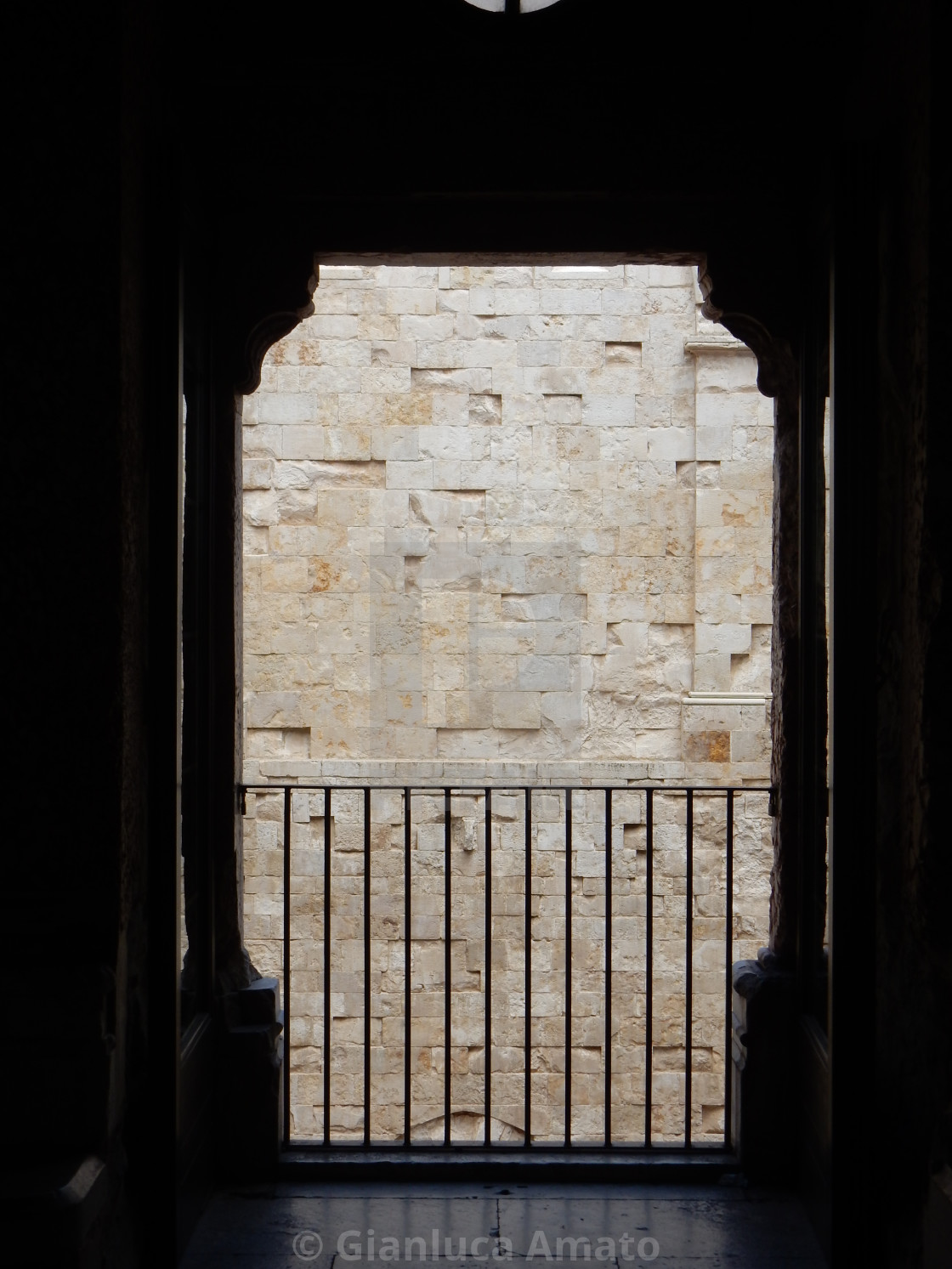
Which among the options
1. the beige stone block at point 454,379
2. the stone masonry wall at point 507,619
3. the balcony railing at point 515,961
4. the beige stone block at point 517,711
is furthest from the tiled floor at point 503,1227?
the beige stone block at point 454,379

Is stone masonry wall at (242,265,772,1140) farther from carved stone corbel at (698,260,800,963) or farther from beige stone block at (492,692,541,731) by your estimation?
carved stone corbel at (698,260,800,963)

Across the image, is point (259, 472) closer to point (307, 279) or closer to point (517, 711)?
point (517, 711)

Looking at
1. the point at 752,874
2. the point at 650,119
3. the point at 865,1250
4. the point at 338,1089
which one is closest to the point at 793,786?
the point at 865,1250

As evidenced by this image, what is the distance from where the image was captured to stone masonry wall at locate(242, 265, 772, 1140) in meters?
6.88

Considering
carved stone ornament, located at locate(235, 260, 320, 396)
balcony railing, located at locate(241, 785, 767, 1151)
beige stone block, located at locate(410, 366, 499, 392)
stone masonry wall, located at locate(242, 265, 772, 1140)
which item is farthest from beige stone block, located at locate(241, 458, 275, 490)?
carved stone ornament, located at locate(235, 260, 320, 396)

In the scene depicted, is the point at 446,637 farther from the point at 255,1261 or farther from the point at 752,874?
the point at 255,1261

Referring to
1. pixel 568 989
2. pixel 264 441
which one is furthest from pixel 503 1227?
pixel 264 441

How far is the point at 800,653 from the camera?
2729 millimetres

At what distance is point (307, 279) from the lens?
2715mm

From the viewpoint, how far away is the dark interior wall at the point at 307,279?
1950 mm

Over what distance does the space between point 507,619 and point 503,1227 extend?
15.9 ft

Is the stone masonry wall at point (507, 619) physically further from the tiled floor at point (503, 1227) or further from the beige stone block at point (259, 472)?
the tiled floor at point (503, 1227)

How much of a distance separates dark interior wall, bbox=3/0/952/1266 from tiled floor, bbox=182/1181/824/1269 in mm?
394

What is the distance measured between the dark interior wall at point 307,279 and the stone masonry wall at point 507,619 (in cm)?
439
